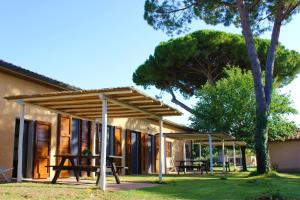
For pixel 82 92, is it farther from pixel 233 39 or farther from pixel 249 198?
pixel 233 39

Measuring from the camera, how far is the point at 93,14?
16.5 m

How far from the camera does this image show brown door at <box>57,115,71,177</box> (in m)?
12.7

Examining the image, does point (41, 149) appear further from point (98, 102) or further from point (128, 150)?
point (128, 150)

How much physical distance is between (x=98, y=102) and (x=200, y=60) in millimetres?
15304

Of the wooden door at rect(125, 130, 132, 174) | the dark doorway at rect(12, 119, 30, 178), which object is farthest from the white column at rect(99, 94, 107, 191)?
the wooden door at rect(125, 130, 132, 174)

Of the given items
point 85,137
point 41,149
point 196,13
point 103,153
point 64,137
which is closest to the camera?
point 103,153

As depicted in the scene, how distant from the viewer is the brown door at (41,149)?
11.7 metres

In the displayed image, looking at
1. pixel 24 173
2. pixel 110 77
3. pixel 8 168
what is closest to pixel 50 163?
pixel 24 173

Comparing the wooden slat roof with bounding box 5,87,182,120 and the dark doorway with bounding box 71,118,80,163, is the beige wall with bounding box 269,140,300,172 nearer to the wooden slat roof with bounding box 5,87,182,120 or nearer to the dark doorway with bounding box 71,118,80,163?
the dark doorway with bounding box 71,118,80,163

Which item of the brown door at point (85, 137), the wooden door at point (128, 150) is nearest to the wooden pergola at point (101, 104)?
the brown door at point (85, 137)

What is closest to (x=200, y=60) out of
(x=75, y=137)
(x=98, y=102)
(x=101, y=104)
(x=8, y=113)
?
(x=75, y=137)

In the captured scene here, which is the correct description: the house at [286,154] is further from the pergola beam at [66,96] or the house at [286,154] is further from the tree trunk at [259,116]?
the pergola beam at [66,96]

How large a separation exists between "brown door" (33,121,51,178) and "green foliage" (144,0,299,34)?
9.31 meters

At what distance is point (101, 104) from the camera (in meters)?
10.2
